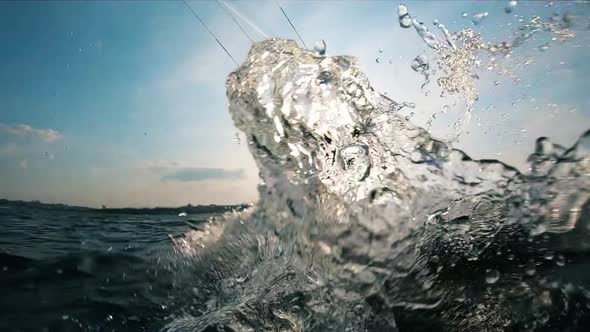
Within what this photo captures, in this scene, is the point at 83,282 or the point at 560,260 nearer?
the point at 560,260

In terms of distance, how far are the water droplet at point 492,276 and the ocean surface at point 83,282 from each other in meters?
2.63

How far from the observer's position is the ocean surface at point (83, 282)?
3.20m

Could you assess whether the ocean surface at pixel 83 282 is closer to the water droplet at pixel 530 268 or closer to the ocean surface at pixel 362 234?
the ocean surface at pixel 362 234

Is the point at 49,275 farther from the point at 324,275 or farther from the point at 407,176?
the point at 407,176

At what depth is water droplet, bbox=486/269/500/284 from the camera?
114 inches

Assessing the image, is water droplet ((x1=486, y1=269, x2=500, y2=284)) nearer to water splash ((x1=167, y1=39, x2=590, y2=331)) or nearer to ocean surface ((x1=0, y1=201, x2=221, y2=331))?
water splash ((x1=167, y1=39, x2=590, y2=331))

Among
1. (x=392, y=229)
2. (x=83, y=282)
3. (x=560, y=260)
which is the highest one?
(x=392, y=229)

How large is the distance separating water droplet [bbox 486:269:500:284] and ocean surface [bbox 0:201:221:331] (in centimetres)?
263

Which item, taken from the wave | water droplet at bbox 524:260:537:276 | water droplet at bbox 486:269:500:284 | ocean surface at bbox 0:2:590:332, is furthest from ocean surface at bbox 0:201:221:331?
water droplet at bbox 524:260:537:276

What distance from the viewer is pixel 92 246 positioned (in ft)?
20.3

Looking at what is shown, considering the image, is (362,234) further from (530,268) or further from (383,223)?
(530,268)

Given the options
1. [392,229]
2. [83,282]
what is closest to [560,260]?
[392,229]

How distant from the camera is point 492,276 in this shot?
2910 mm

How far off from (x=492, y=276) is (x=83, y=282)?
417 cm
